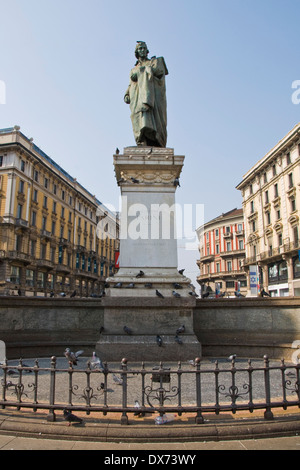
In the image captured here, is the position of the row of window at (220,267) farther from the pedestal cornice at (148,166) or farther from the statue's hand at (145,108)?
the pedestal cornice at (148,166)

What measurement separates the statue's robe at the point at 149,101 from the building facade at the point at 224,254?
52310 millimetres

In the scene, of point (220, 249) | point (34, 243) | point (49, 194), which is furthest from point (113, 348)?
point (220, 249)

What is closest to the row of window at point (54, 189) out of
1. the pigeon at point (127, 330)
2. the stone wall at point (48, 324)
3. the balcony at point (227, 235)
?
Result: the balcony at point (227, 235)

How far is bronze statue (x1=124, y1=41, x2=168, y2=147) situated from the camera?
413 inches

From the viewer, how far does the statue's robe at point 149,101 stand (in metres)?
10.5

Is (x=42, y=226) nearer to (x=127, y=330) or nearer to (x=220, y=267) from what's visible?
(x=220, y=267)

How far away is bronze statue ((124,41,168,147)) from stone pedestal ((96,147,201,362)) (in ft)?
3.09

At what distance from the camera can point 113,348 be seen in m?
8.34

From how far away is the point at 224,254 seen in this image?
65.2 metres

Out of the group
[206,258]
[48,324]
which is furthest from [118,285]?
[206,258]

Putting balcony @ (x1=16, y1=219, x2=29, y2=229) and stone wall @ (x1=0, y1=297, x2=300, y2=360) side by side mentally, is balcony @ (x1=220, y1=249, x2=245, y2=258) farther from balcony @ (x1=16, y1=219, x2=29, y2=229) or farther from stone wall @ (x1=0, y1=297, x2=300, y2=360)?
stone wall @ (x1=0, y1=297, x2=300, y2=360)

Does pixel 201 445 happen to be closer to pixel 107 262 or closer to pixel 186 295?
pixel 186 295

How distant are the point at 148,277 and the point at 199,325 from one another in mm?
2153

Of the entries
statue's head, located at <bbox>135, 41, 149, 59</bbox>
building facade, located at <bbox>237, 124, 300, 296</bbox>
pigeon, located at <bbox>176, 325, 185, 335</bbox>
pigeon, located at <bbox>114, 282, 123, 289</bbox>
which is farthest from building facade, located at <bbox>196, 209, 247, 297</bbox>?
pigeon, located at <bbox>114, 282, 123, 289</bbox>
